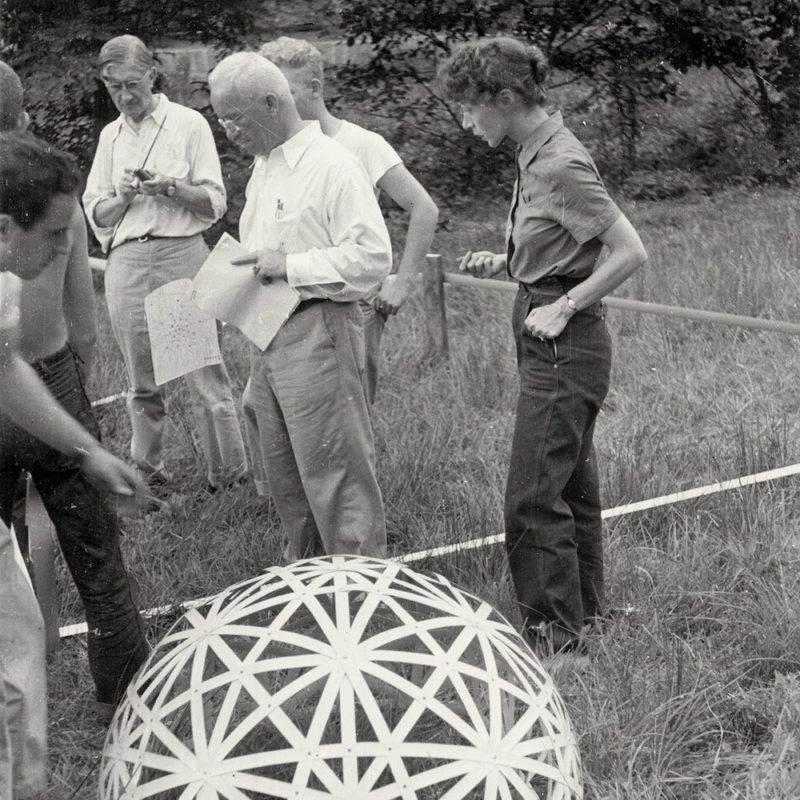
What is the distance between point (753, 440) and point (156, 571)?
222 centimetres

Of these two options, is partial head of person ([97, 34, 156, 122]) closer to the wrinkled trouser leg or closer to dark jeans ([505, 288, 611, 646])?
the wrinkled trouser leg

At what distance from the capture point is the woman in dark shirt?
2.95 meters

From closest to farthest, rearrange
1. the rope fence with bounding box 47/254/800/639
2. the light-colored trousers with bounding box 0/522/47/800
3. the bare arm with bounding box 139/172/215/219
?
the light-colored trousers with bounding box 0/522/47/800
the rope fence with bounding box 47/254/800/639
the bare arm with bounding box 139/172/215/219

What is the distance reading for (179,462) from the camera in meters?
5.03

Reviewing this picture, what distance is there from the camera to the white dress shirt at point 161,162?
14.8 ft

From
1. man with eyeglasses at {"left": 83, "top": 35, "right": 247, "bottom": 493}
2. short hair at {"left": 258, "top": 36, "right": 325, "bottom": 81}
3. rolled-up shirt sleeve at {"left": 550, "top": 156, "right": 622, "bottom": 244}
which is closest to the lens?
rolled-up shirt sleeve at {"left": 550, "top": 156, "right": 622, "bottom": 244}

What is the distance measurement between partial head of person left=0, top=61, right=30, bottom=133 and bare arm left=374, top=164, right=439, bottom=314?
1.13m

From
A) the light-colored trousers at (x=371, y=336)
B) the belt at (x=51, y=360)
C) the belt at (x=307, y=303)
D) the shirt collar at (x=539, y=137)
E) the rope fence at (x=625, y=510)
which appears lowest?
the rope fence at (x=625, y=510)

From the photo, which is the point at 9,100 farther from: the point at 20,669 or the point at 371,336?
the point at 20,669

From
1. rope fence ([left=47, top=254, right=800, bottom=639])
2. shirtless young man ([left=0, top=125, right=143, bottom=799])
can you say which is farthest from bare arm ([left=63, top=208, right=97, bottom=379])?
rope fence ([left=47, top=254, right=800, bottom=639])

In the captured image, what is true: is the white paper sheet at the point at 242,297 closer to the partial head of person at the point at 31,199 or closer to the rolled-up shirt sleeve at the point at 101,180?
the partial head of person at the point at 31,199

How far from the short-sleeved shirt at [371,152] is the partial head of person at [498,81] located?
0.81 meters

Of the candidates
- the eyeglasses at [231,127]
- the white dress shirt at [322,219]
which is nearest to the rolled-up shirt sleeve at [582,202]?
the white dress shirt at [322,219]

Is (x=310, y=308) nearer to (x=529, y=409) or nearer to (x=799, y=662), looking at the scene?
(x=529, y=409)
